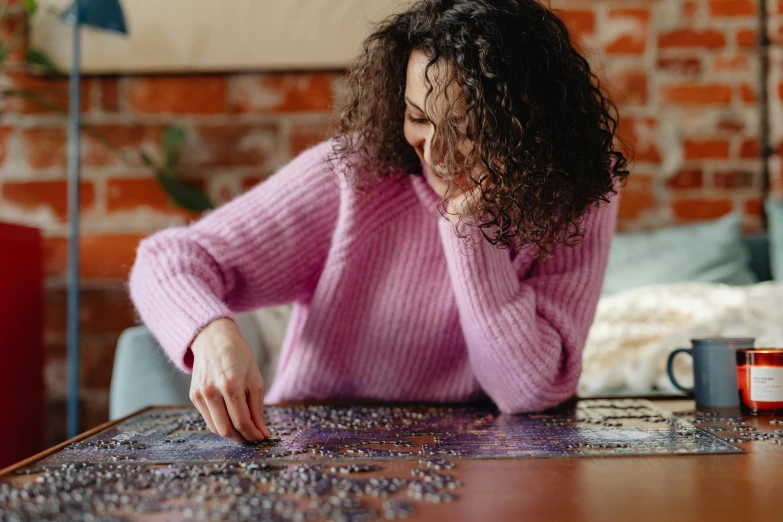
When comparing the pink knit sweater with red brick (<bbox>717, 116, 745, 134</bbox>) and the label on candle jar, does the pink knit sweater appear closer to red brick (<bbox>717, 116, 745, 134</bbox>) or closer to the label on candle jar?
the label on candle jar

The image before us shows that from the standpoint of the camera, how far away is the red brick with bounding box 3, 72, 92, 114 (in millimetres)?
2217

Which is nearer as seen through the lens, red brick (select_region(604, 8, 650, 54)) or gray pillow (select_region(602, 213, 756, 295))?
gray pillow (select_region(602, 213, 756, 295))

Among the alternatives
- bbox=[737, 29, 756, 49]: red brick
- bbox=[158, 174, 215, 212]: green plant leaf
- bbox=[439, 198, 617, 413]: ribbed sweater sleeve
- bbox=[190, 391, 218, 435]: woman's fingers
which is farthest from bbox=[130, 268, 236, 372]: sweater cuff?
bbox=[737, 29, 756, 49]: red brick

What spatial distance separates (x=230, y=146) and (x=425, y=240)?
47.7 inches

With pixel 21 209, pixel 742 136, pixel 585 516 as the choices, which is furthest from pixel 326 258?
pixel 742 136

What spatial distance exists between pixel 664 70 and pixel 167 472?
2.09 m

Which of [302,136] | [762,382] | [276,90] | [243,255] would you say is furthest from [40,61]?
[762,382]

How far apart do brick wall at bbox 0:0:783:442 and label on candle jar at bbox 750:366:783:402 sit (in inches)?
54.5

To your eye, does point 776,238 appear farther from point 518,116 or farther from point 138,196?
point 138,196

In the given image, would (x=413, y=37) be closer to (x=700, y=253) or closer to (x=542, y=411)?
(x=542, y=411)

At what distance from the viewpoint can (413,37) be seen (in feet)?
3.28

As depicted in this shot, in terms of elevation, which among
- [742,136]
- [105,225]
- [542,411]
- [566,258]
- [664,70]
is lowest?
[542,411]

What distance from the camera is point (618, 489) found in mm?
606

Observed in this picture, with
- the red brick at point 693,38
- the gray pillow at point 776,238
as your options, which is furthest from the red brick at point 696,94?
the gray pillow at point 776,238
